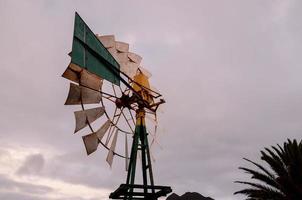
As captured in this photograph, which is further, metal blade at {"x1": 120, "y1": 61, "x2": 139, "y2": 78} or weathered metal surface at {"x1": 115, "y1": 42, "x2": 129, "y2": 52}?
metal blade at {"x1": 120, "y1": 61, "x2": 139, "y2": 78}

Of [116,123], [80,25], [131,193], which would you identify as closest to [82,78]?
[80,25]

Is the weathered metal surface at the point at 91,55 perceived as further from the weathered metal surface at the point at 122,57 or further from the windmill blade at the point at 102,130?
the windmill blade at the point at 102,130

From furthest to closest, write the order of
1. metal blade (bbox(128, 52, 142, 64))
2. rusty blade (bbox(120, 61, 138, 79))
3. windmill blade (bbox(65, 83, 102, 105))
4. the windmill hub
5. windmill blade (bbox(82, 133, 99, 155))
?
metal blade (bbox(128, 52, 142, 64)) < rusty blade (bbox(120, 61, 138, 79)) < the windmill hub < windmill blade (bbox(82, 133, 99, 155)) < windmill blade (bbox(65, 83, 102, 105))

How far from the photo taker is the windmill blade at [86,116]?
15.6 meters

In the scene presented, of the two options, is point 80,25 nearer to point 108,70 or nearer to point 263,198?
point 108,70

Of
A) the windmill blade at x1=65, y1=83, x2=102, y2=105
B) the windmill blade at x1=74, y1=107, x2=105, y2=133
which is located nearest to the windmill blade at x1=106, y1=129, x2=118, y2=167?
the windmill blade at x1=74, y1=107, x2=105, y2=133

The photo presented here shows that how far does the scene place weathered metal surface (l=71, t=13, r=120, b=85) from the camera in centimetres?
1428

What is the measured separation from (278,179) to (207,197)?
303ft

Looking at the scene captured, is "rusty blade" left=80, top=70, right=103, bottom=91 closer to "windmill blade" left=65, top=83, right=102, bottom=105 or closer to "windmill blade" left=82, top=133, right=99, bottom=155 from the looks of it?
"windmill blade" left=65, top=83, right=102, bottom=105

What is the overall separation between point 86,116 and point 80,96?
924mm

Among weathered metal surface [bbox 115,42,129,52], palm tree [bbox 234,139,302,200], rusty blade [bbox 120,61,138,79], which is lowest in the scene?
palm tree [bbox 234,139,302,200]

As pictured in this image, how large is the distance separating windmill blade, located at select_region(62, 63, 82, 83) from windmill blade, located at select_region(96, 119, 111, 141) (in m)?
2.68

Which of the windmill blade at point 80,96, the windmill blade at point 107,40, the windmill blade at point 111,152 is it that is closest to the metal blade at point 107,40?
the windmill blade at point 107,40

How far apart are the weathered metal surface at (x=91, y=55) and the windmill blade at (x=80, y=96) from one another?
0.85 m
